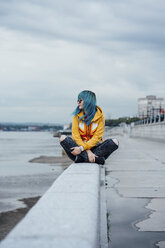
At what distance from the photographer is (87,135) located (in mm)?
6297

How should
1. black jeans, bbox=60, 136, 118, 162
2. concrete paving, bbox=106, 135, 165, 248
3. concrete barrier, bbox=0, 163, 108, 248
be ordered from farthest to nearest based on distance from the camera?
1. black jeans, bbox=60, 136, 118, 162
2. concrete paving, bbox=106, 135, 165, 248
3. concrete barrier, bbox=0, 163, 108, 248

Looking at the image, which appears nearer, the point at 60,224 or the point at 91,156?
the point at 60,224

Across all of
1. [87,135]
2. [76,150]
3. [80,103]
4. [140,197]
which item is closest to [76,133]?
[87,135]

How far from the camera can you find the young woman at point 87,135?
606cm

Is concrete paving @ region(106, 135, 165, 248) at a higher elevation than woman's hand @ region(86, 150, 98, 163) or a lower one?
lower

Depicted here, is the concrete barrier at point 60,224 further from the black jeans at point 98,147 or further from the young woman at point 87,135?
the black jeans at point 98,147

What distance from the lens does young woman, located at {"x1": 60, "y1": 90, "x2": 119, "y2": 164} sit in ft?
19.9

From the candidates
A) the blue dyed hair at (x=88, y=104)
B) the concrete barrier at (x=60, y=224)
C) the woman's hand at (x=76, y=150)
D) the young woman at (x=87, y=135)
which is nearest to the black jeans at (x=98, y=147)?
the young woman at (x=87, y=135)

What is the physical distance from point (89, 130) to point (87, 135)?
4.4 inches

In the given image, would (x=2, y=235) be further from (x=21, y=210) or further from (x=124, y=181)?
(x=124, y=181)

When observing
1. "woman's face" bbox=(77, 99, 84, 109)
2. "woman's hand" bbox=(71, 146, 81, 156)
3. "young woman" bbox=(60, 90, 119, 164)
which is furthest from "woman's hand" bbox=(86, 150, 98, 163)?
"woman's face" bbox=(77, 99, 84, 109)

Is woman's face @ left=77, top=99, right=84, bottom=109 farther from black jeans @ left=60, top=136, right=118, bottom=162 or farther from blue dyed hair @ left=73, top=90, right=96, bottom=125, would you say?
black jeans @ left=60, top=136, right=118, bottom=162

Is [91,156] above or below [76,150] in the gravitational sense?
below

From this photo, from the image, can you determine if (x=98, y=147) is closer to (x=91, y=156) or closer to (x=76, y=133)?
(x=91, y=156)
